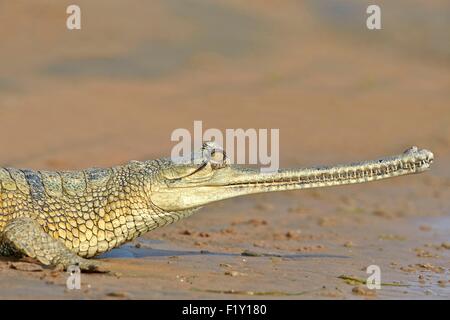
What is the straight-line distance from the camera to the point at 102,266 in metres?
7.00

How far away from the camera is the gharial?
7.34m

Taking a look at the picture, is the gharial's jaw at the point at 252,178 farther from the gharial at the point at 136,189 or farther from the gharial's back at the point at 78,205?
the gharial's back at the point at 78,205

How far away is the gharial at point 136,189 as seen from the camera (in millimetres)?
7344

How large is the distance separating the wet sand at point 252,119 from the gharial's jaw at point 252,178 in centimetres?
59

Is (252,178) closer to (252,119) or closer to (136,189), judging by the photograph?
(136,189)

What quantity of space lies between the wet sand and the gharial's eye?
34.0 inches

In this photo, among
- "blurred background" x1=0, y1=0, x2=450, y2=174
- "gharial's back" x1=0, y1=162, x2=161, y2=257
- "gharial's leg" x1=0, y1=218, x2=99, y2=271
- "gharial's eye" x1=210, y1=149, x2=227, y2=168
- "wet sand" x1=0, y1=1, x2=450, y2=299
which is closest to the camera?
"gharial's leg" x1=0, y1=218, x2=99, y2=271

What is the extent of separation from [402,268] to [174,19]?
535 inches

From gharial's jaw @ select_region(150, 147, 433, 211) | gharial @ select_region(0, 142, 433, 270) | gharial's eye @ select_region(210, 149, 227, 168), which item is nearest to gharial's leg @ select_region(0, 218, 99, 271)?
gharial @ select_region(0, 142, 433, 270)

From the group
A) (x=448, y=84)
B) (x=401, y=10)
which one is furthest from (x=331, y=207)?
(x=401, y=10)

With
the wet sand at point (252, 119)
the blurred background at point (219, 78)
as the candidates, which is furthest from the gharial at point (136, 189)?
the blurred background at point (219, 78)

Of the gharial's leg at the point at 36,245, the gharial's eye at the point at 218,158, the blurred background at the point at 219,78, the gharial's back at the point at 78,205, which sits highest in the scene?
the blurred background at the point at 219,78

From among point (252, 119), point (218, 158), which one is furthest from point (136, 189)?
point (252, 119)

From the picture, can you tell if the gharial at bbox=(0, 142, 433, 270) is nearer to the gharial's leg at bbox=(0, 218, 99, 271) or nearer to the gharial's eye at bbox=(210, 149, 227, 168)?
the gharial's eye at bbox=(210, 149, 227, 168)
